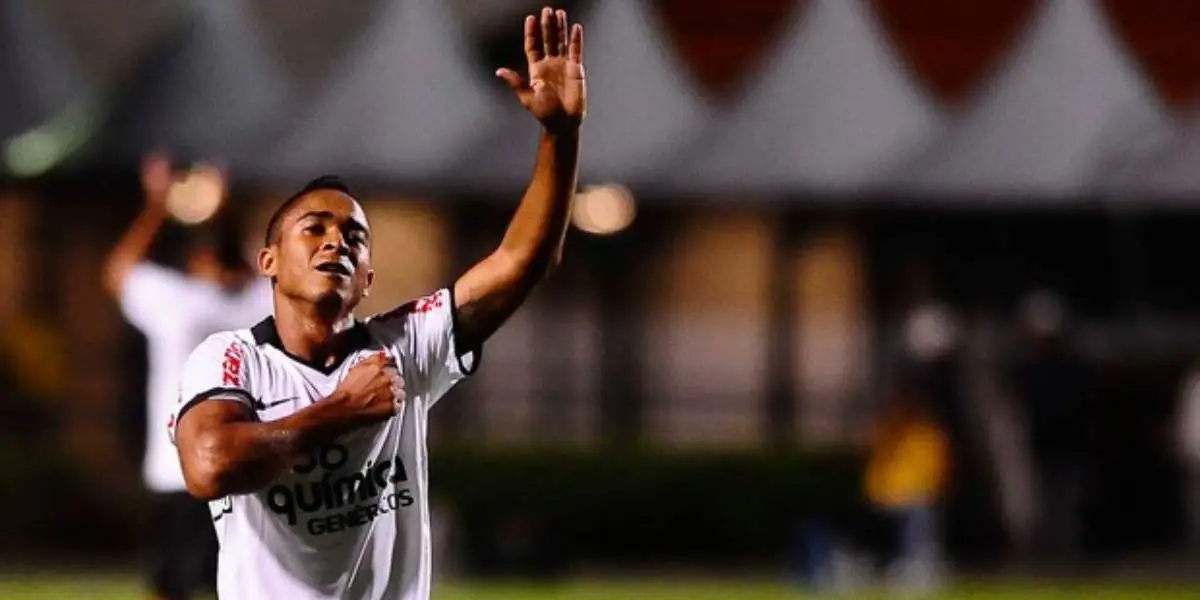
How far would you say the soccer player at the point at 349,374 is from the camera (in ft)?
20.1

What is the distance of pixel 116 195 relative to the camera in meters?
27.8

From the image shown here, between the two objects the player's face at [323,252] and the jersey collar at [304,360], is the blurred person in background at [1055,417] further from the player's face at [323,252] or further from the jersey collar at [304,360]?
the player's face at [323,252]

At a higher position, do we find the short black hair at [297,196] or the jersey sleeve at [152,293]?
the jersey sleeve at [152,293]

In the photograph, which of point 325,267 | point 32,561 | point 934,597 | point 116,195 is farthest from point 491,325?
point 116,195

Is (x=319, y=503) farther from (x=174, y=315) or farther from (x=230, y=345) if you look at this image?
(x=174, y=315)

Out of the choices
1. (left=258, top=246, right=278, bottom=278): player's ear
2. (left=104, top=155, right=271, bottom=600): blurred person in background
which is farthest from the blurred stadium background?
(left=258, top=246, right=278, bottom=278): player's ear

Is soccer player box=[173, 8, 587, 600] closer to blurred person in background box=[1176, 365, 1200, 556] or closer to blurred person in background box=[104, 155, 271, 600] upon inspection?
blurred person in background box=[104, 155, 271, 600]

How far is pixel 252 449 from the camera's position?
5.86 metres

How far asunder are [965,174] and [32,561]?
8593 millimetres

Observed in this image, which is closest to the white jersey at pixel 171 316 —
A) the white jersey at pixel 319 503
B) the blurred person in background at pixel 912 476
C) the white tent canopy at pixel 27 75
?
the white jersey at pixel 319 503

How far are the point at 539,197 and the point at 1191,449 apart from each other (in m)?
17.4

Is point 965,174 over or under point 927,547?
over

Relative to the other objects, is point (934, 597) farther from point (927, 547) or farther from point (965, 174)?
point (965, 174)

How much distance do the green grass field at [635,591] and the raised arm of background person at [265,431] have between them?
40.0 ft
